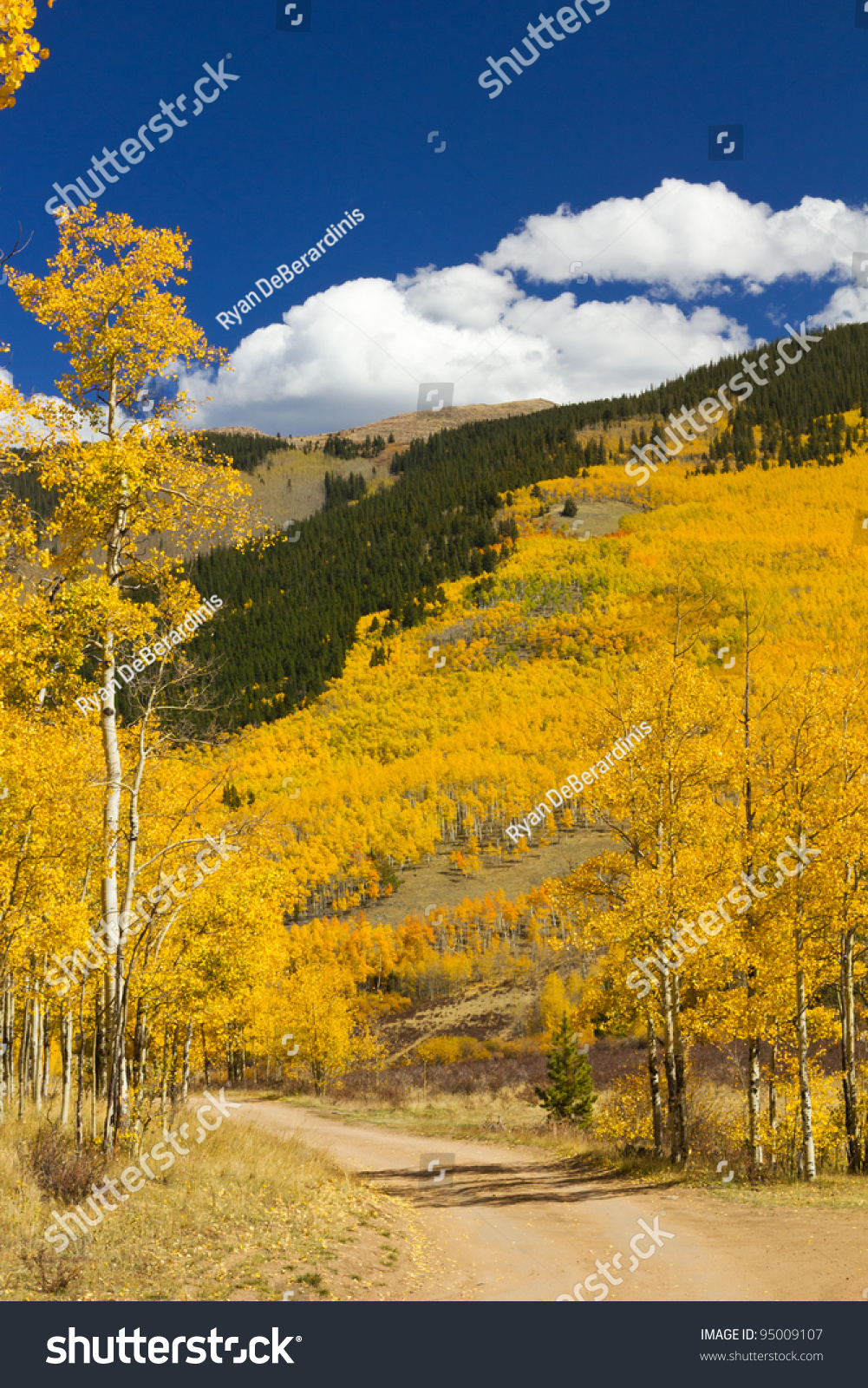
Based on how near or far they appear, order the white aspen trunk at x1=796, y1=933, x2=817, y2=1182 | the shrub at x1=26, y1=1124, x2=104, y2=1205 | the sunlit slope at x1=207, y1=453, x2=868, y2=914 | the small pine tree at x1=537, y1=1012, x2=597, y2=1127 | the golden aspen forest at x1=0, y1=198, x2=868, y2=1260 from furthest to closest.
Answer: the sunlit slope at x1=207, y1=453, x2=868, y2=914
the small pine tree at x1=537, y1=1012, x2=597, y2=1127
the white aspen trunk at x1=796, y1=933, x2=817, y2=1182
the golden aspen forest at x1=0, y1=198, x2=868, y2=1260
the shrub at x1=26, y1=1124, x2=104, y2=1205

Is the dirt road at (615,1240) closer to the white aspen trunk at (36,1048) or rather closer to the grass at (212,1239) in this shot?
the grass at (212,1239)

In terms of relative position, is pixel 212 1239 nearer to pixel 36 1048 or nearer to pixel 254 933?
pixel 254 933

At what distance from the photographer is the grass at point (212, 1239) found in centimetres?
900

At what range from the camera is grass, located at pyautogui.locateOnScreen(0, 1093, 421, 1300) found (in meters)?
9.00

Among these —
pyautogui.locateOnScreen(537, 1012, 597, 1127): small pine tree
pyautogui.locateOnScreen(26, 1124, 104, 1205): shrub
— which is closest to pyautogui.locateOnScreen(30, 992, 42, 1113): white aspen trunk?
pyautogui.locateOnScreen(26, 1124, 104, 1205): shrub

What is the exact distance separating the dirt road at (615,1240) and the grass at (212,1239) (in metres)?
1.01

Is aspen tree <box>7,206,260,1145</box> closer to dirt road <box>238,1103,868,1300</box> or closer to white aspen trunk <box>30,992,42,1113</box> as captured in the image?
dirt road <box>238,1103,868,1300</box>

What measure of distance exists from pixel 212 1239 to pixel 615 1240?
612 cm

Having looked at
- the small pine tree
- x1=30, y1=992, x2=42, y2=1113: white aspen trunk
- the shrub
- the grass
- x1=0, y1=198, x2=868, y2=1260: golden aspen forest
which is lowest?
the small pine tree

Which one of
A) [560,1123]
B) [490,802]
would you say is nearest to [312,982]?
[560,1123]

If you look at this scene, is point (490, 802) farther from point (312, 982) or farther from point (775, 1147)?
point (775, 1147)

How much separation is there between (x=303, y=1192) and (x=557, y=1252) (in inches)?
163

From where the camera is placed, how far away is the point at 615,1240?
40.9 ft

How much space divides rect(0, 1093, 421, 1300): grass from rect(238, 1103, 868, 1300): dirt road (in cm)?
101
